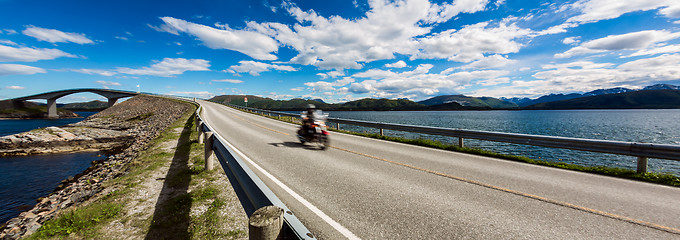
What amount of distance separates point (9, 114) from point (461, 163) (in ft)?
415

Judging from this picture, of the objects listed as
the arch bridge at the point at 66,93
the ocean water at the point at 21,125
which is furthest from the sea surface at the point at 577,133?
the arch bridge at the point at 66,93

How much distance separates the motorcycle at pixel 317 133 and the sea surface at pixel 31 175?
360 inches

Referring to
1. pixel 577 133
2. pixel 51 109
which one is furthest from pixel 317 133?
pixel 51 109

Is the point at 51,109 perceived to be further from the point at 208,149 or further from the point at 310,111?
the point at 208,149

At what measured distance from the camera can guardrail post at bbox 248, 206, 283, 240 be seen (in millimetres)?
1650

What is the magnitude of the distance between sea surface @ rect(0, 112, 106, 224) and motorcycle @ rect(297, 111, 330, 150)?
914cm

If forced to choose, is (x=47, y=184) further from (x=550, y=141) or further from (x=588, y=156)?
(x=588, y=156)

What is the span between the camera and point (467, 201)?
4.41m

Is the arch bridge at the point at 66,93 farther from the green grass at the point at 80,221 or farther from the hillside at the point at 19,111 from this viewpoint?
the green grass at the point at 80,221

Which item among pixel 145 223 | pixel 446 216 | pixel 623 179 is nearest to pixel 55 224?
pixel 145 223

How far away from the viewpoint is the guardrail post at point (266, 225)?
1650mm

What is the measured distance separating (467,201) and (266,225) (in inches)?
162

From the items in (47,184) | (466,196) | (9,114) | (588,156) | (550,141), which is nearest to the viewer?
(466,196)

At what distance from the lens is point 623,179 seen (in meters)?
6.03
